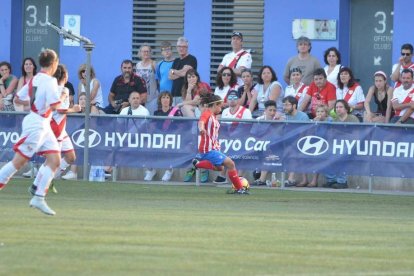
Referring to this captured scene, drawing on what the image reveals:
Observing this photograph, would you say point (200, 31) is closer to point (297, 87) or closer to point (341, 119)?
point (297, 87)

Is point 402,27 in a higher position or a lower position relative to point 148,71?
higher

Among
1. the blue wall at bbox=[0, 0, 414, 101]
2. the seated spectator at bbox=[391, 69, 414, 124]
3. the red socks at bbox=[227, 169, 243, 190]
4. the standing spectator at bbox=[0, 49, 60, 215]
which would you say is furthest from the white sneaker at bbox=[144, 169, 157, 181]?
the standing spectator at bbox=[0, 49, 60, 215]

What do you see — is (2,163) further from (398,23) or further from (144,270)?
(144,270)

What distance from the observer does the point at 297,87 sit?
24.5 meters

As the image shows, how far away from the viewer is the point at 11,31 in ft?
93.2

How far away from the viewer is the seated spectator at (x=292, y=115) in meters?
23.4

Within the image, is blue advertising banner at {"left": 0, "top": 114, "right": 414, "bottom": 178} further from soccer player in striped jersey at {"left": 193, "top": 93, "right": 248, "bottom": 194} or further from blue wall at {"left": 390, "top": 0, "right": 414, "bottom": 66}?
blue wall at {"left": 390, "top": 0, "right": 414, "bottom": 66}

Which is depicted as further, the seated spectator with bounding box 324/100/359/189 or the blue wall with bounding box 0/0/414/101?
the blue wall with bounding box 0/0/414/101

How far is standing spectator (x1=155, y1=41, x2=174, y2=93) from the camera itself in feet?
84.0

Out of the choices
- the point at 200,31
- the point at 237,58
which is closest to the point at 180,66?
the point at 237,58

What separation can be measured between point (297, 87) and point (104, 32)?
532 centimetres

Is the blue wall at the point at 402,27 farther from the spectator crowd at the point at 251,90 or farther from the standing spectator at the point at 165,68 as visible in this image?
the standing spectator at the point at 165,68

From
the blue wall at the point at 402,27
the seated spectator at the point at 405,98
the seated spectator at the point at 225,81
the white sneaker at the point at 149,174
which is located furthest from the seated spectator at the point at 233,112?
the blue wall at the point at 402,27

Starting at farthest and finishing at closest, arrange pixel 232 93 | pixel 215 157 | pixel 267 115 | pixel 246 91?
pixel 246 91
pixel 232 93
pixel 267 115
pixel 215 157
